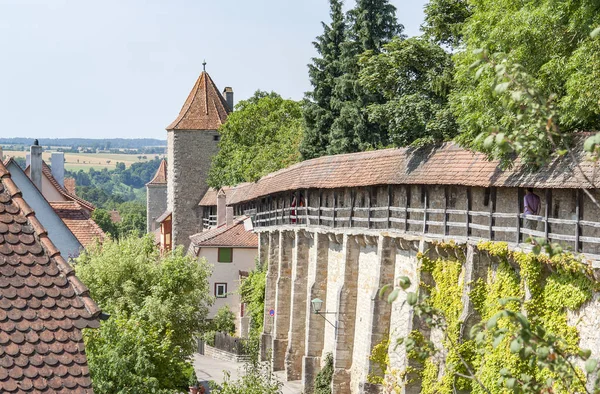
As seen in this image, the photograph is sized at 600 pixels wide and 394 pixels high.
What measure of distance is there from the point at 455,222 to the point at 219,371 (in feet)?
70.2

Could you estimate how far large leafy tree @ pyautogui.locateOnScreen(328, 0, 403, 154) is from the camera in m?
47.9

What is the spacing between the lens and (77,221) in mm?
42125

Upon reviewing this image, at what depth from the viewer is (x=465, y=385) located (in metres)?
24.5

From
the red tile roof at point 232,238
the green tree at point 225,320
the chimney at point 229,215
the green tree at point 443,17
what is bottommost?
the green tree at point 225,320

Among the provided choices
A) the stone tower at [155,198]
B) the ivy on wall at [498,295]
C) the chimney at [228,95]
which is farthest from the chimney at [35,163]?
the stone tower at [155,198]

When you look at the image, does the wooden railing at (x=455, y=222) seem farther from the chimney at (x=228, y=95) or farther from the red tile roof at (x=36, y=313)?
the chimney at (x=228, y=95)

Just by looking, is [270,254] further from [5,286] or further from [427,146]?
[5,286]

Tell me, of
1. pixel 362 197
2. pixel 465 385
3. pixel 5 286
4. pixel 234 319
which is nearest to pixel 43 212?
pixel 362 197

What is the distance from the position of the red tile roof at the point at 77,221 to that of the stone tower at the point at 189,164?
104ft

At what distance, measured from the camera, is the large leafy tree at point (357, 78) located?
157 ft

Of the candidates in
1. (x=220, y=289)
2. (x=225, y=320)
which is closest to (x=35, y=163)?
(x=225, y=320)

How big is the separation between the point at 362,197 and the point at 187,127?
1682 inches

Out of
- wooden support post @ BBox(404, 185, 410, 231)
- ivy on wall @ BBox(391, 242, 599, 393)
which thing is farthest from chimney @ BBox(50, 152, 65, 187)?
ivy on wall @ BBox(391, 242, 599, 393)

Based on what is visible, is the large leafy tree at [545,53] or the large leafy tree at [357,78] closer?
the large leafy tree at [545,53]
